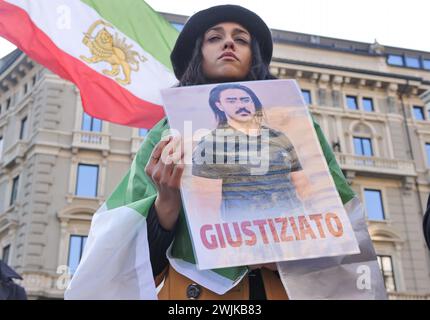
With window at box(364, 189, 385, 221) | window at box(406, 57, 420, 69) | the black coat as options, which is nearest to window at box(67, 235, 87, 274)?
window at box(364, 189, 385, 221)

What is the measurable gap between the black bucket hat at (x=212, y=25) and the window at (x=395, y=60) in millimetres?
27816

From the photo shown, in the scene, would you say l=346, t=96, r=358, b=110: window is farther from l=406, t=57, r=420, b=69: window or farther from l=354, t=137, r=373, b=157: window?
l=406, t=57, r=420, b=69: window

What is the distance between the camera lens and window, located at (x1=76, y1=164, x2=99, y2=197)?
20.8m

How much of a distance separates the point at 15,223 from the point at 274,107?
20611 mm

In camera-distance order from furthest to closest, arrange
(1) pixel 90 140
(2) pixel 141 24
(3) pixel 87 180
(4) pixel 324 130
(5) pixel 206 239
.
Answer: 1. (4) pixel 324 130
2. (1) pixel 90 140
3. (3) pixel 87 180
4. (2) pixel 141 24
5. (5) pixel 206 239

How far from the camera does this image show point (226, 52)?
2.19 meters

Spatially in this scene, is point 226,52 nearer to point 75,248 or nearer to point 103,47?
point 103,47

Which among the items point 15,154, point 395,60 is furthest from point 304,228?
point 395,60

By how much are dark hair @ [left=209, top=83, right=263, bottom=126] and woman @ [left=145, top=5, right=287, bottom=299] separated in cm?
21

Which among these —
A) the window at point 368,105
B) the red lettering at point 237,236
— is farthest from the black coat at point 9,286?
the window at point 368,105

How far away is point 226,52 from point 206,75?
13 cm

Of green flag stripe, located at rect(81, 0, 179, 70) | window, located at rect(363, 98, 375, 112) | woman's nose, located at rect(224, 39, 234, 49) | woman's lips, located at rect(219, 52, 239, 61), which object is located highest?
window, located at rect(363, 98, 375, 112)
